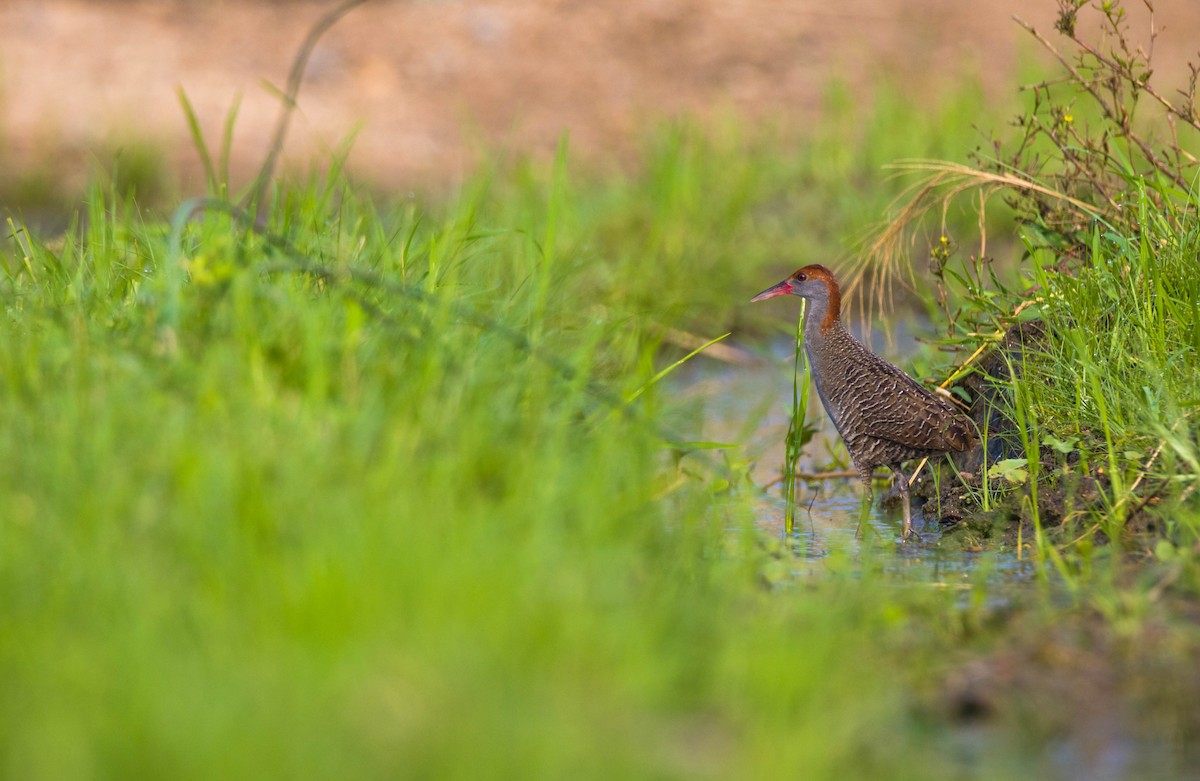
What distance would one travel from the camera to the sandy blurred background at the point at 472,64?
10188 millimetres

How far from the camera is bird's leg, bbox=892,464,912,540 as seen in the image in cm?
439

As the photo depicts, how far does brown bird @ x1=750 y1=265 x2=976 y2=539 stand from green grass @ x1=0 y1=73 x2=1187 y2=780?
51cm

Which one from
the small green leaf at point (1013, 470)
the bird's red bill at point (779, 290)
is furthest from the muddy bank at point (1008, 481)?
the bird's red bill at point (779, 290)

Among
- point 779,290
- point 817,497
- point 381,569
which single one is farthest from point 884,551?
point 381,569

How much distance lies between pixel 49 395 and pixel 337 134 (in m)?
7.12

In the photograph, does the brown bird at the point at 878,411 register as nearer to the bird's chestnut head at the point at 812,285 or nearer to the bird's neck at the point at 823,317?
the bird's neck at the point at 823,317

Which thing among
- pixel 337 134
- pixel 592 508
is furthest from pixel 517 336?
pixel 337 134

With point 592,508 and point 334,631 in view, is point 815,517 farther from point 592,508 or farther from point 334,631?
point 334,631

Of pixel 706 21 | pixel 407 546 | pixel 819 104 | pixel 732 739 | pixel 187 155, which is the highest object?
pixel 706 21

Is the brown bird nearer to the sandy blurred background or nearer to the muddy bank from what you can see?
the muddy bank

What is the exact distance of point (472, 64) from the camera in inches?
447

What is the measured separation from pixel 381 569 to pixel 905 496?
238cm

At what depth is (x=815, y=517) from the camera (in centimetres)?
468

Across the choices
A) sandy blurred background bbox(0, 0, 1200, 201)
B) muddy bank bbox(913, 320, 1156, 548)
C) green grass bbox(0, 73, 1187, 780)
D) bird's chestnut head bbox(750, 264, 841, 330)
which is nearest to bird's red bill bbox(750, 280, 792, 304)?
bird's chestnut head bbox(750, 264, 841, 330)
